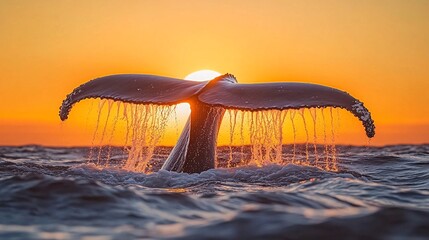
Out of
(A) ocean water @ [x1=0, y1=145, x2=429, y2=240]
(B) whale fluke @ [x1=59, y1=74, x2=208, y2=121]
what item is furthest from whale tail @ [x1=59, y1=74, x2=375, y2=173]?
(A) ocean water @ [x1=0, y1=145, x2=429, y2=240]

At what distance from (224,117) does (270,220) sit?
484 centimetres

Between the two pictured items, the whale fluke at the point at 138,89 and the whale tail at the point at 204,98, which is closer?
the whale tail at the point at 204,98

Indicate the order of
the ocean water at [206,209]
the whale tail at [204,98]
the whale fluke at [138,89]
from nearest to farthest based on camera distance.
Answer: the ocean water at [206,209] < the whale tail at [204,98] < the whale fluke at [138,89]

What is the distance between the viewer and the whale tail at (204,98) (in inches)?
281

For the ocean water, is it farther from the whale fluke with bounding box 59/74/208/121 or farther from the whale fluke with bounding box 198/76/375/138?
the whale fluke with bounding box 59/74/208/121

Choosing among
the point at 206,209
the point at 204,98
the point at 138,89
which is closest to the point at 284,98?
the point at 204,98

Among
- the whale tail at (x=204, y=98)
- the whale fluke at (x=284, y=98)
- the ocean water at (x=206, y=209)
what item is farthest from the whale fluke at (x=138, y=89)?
the ocean water at (x=206, y=209)

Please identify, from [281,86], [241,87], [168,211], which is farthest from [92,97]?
[168,211]

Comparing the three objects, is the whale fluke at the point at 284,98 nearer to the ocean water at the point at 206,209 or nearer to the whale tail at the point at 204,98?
the whale tail at the point at 204,98

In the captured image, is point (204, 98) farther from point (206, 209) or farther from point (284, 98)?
point (206, 209)

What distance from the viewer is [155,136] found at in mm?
8383

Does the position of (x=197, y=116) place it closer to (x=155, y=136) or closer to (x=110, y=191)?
(x=155, y=136)

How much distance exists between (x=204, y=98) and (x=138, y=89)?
0.93 m

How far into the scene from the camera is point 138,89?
7.72m
